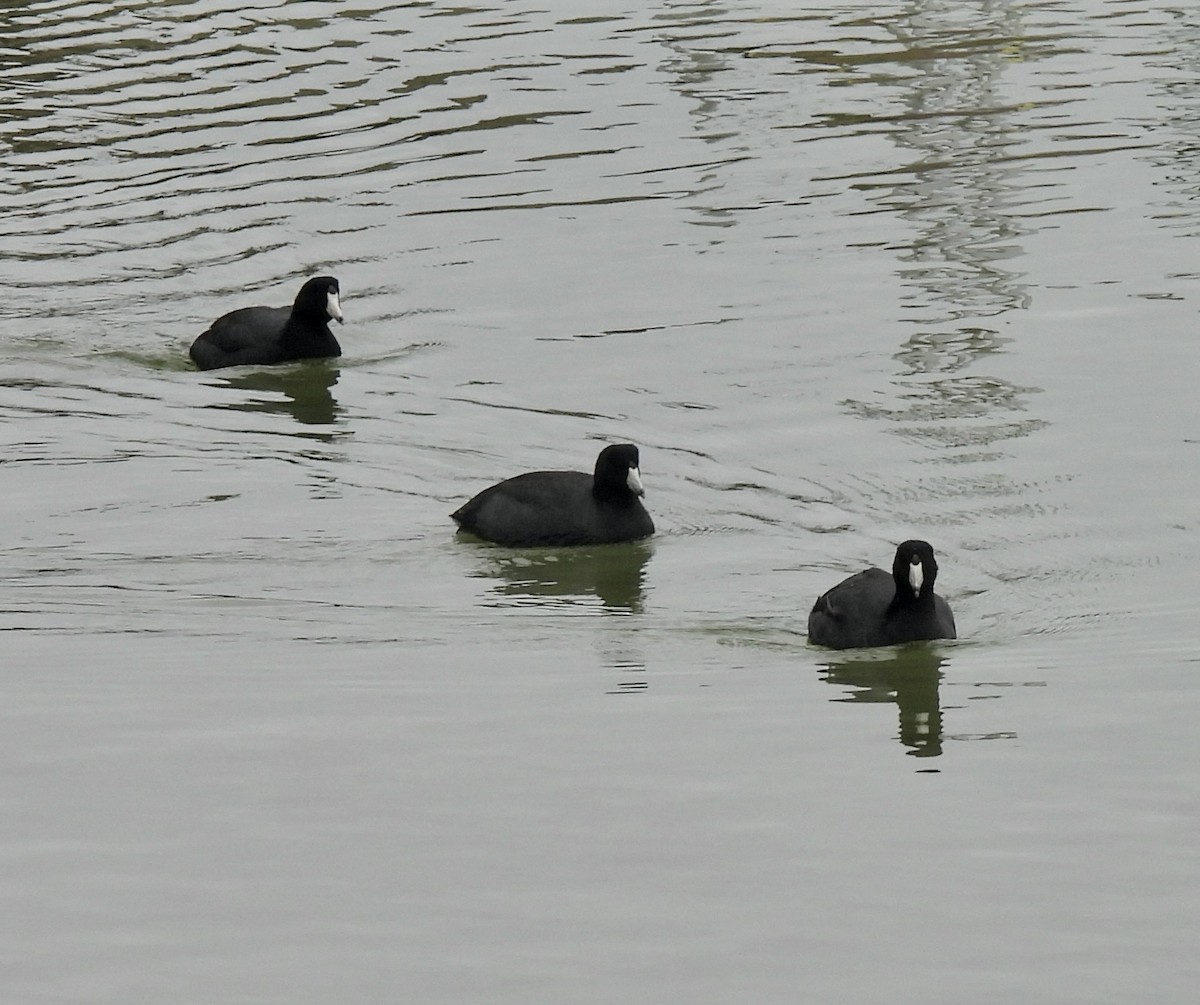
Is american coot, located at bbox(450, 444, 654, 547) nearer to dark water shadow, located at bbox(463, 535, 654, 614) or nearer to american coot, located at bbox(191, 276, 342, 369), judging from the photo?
dark water shadow, located at bbox(463, 535, 654, 614)

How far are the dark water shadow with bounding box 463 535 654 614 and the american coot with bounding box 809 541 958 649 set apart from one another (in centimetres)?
117

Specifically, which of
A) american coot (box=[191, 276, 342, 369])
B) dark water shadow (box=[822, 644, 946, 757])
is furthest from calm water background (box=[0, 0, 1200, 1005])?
american coot (box=[191, 276, 342, 369])

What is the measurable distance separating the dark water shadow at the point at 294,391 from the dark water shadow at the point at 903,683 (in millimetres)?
5316

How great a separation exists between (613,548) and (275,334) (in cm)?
453

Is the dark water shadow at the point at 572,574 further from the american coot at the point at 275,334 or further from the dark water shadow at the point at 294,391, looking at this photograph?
the american coot at the point at 275,334

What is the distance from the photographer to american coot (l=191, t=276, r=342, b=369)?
14977mm

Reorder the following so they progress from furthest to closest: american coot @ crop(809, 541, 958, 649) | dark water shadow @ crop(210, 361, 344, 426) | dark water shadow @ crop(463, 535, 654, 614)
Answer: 1. dark water shadow @ crop(210, 361, 344, 426)
2. dark water shadow @ crop(463, 535, 654, 614)
3. american coot @ crop(809, 541, 958, 649)

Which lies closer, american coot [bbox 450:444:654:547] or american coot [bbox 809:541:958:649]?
american coot [bbox 809:541:958:649]

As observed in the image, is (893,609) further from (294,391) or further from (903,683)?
(294,391)

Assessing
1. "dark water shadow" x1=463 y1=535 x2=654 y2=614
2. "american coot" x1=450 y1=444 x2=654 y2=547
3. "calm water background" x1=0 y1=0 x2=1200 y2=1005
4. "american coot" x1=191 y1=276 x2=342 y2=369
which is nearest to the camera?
"calm water background" x1=0 y1=0 x2=1200 y2=1005

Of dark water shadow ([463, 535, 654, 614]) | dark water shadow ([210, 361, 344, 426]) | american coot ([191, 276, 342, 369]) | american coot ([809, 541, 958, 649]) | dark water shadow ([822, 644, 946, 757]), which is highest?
american coot ([191, 276, 342, 369])

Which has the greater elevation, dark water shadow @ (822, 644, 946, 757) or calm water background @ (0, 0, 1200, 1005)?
calm water background @ (0, 0, 1200, 1005)

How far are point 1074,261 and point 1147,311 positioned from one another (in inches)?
57.7

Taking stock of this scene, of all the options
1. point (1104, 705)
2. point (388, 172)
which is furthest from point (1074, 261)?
point (1104, 705)
